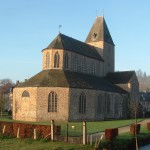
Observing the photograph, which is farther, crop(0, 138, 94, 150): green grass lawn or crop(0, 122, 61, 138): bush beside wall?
crop(0, 122, 61, 138): bush beside wall

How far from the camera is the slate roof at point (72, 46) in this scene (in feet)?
177

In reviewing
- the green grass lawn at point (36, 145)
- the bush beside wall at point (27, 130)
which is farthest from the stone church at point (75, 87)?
the green grass lawn at point (36, 145)

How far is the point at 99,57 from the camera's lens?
214 feet

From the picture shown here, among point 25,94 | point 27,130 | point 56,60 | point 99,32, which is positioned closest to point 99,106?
point 56,60

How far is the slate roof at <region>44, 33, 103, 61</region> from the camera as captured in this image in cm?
5388

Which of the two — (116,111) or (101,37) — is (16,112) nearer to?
(116,111)

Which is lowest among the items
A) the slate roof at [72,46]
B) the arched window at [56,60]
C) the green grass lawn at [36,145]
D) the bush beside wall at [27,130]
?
the green grass lawn at [36,145]

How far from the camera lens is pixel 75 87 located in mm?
48281

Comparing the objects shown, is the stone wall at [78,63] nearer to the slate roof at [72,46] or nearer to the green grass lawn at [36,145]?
the slate roof at [72,46]

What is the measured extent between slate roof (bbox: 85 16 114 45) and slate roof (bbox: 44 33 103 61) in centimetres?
396

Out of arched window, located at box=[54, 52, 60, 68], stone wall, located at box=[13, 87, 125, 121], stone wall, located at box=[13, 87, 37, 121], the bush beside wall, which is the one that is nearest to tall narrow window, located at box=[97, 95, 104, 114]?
stone wall, located at box=[13, 87, 125, 121]

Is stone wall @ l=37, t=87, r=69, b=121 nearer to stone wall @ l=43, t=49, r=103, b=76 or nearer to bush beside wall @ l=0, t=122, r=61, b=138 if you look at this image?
stone wall @ l=43, t=49, r=103, b=76

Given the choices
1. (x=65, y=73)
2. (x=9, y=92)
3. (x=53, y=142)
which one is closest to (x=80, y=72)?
(x=65, y=73)

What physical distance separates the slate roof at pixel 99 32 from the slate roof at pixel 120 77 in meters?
7.63
